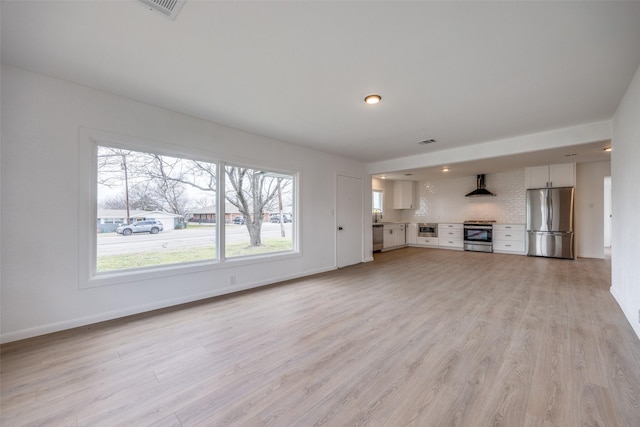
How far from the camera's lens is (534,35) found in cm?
187

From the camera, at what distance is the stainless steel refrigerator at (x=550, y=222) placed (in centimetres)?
612

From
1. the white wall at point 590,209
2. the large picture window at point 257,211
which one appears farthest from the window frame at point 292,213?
the white wall at point 590,209

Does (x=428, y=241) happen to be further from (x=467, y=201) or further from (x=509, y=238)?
(x=509, y=238)

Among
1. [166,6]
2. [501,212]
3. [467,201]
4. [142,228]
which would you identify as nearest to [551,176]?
[501,212]

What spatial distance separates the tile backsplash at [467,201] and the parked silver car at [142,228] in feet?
25.5

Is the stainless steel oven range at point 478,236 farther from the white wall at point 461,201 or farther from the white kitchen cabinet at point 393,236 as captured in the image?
the white kitchen cabinet at point 393,236

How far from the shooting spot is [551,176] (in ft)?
20.9

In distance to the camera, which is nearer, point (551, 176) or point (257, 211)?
point (257, 211)

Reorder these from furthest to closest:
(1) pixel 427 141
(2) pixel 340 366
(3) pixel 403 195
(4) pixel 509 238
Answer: (3) pixel 403 195 → (4) pixel 509 238 → (1) pixel 427 141 → (2) pixel 340 366

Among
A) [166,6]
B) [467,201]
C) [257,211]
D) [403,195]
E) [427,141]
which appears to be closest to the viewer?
[166,6]

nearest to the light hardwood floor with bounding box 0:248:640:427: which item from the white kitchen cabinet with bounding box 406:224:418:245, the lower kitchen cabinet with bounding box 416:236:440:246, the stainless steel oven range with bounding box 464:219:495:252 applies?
the stainless steel oven range with bounding box 464:219:495:252

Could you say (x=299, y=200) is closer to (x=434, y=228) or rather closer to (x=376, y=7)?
(x=376, y=7)

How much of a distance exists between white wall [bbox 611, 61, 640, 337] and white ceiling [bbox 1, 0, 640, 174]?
0.26 meters

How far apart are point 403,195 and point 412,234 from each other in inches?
55.5
